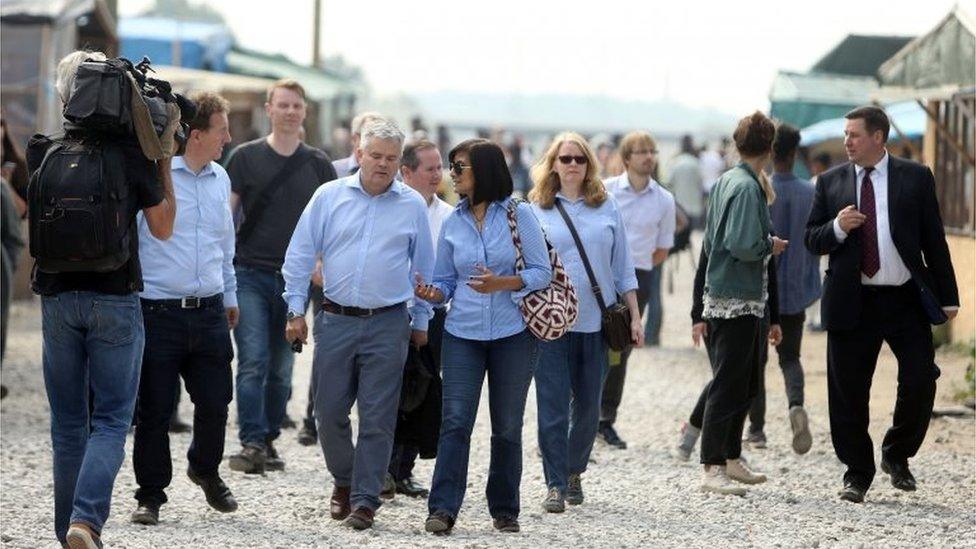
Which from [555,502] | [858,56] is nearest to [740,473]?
[555,502]

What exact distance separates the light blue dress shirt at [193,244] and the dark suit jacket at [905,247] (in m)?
3.05

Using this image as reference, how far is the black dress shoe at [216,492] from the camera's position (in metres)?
9.20

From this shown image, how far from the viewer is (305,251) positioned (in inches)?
351

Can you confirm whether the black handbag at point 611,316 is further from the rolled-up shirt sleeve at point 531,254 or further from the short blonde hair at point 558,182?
the rolled-up shirt sleeve at point 531,254

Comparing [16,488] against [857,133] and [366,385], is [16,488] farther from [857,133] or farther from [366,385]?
[857,133]

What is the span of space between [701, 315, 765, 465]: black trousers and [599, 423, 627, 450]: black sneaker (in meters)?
1.86

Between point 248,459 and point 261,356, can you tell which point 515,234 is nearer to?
point 261,356

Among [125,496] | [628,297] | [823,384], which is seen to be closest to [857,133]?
[628,297]

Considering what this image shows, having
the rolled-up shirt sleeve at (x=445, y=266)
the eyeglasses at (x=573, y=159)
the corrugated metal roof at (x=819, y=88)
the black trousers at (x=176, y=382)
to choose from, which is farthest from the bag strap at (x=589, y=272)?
the corrugated metal roof at (x=819, y=88)

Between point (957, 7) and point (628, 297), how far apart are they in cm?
1030

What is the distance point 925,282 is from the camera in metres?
9.89

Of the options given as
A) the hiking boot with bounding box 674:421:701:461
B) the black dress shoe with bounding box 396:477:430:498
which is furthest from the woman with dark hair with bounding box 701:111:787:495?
the black dress shoe with bounding box 396:477:430:498

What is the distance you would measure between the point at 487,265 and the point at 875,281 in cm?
227

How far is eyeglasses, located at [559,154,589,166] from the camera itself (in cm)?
985
